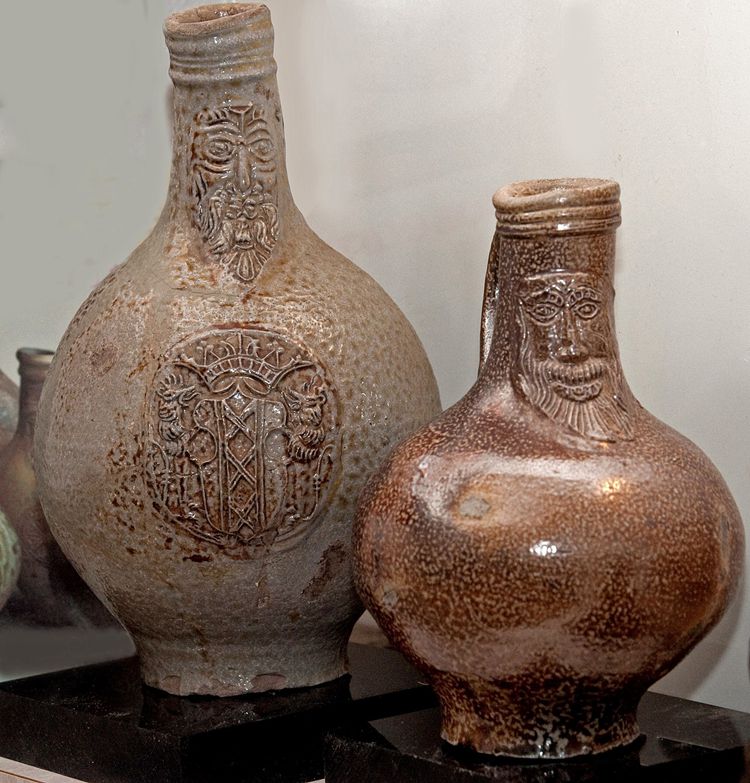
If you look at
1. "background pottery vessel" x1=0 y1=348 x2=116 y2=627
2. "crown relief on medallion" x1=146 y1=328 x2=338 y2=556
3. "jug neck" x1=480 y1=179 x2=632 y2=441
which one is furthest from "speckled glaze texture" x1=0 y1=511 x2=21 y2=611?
"jug neck" x1=480 y1=179 x2=632 y2=441

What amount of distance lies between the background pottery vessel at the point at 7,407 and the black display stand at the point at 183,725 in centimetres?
29

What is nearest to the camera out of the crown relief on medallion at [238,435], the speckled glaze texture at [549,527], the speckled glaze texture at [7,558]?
the speckled glaze texture at [549,527]

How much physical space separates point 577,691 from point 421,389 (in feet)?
1.21

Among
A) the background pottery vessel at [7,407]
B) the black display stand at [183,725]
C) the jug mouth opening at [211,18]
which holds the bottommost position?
the black display stand at [183,725]

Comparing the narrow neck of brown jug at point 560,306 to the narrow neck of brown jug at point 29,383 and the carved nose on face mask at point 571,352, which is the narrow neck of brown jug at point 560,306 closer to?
the carved nose on face mask at point 571,352

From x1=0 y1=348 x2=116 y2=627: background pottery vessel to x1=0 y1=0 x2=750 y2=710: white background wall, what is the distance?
0.04 metres

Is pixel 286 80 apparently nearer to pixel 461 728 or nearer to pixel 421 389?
pixel 421 389

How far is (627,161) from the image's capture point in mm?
1377

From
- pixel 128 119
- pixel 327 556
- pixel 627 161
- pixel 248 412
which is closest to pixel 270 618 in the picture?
pixel 327 556

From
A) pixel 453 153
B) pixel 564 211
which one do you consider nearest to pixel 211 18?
pixel 453 153

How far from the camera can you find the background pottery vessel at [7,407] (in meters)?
1.64

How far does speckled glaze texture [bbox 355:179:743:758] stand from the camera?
3.43ft

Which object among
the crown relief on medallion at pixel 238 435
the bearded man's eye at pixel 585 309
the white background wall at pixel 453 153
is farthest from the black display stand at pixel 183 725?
the bearded man's eye at pixel 585 309

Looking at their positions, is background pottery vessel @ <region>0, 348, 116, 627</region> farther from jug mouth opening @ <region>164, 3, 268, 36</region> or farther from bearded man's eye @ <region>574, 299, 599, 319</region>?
bearded man's eye @ <region>574, 299, 599, 319</region>
